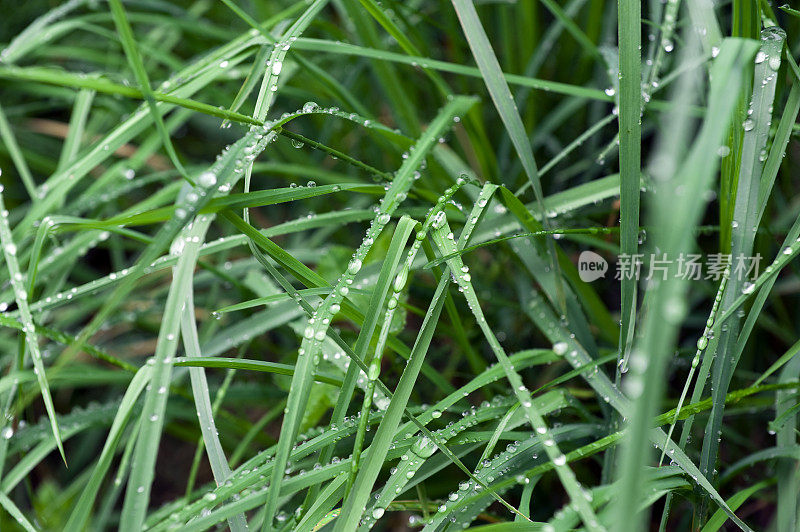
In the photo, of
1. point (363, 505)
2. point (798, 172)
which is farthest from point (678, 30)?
point (363, 505)

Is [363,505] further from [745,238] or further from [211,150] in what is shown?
[211,150]
